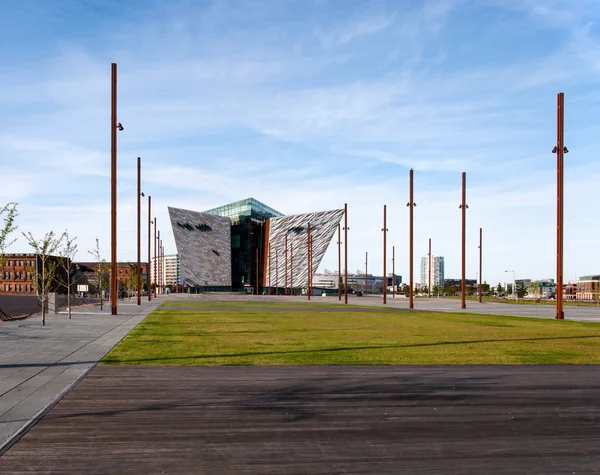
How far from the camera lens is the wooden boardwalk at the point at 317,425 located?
489cm

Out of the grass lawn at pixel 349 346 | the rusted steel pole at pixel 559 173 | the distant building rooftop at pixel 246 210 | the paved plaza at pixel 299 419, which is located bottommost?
the grass lawn at pixel 349 346

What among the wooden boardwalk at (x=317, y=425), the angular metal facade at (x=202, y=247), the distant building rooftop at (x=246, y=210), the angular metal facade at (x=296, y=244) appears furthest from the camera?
the distant building rooftop at (x=246, y=210)

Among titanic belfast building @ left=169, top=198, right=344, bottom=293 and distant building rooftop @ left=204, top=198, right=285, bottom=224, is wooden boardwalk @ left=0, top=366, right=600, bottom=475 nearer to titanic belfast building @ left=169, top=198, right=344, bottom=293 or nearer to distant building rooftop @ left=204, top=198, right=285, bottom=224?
titanic belfast building @ left=169, top=198, right=344, bottom=293

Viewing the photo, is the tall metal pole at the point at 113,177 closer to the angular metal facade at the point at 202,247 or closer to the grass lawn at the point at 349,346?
the grass lawn at the point at 349,346

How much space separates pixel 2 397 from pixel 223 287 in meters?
108

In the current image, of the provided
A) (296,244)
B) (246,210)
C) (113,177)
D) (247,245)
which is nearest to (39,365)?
(113,177)

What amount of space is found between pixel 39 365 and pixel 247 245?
110 m

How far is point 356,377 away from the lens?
9.05 m

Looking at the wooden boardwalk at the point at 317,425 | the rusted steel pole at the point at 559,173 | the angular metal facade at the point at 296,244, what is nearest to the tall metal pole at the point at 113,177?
the wooden boardwalk at the point at 317,425

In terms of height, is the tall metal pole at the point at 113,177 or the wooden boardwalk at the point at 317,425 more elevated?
the tall metal pole at the point at 113,177

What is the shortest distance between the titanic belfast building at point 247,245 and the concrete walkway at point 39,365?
7727 cm

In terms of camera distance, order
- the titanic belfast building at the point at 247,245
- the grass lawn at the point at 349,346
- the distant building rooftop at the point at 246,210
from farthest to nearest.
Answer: the distant building rooftop at the point at 246,210 < the titanic belfast building at the point at 247,245 < the grass lawn at the point at 349,346

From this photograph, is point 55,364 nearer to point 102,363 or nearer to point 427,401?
point 102,363

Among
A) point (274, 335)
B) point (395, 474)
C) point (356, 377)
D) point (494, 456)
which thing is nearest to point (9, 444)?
point (395, 474)
